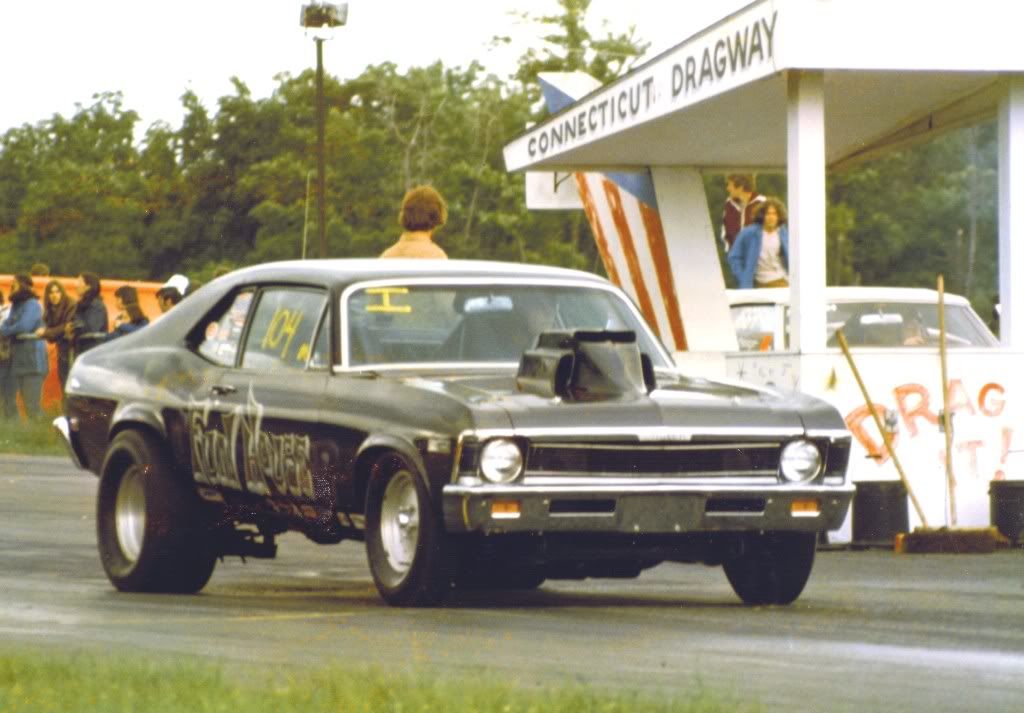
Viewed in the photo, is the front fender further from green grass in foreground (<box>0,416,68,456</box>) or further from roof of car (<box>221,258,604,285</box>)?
green grass in foreground (<box>0,416,68,456</box>)

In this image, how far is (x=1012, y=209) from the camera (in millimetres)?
15398

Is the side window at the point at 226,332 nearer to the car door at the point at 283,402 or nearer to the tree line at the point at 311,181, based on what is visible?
the car door at the point at 283,402

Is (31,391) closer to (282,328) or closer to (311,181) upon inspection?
(282,328)

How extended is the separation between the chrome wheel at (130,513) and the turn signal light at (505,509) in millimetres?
2321

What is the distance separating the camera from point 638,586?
1167 cm

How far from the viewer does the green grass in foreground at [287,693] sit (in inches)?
253

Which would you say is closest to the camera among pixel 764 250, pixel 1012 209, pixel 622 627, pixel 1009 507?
pixel 622 627

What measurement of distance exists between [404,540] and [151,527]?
5.50 ft

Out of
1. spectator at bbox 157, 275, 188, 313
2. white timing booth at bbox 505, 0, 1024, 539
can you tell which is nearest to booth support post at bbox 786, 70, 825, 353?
white timing booth at bbox 505, 0, 1024, 539

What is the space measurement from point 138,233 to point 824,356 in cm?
6514

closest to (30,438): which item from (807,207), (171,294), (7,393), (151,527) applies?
(7,393)

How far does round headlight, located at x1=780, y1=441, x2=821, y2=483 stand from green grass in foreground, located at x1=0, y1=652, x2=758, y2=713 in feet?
8.84

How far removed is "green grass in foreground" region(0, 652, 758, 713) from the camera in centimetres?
641

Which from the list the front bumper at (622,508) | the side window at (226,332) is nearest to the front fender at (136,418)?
the side window at (226,332)
